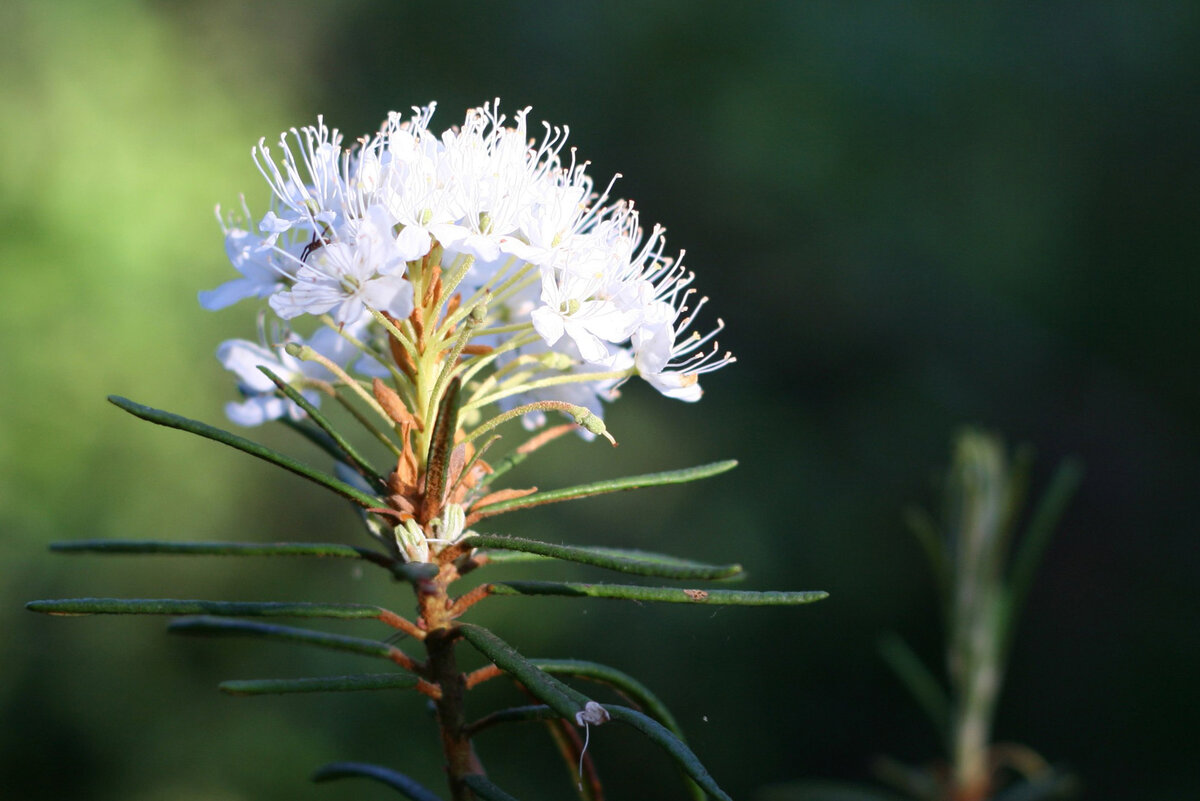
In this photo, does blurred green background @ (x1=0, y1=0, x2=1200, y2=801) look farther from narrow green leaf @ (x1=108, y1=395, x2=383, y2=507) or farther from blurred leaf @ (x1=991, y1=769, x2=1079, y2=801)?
narrow green leaf @ (x1=108, y1=395, x2=383, y2=507)

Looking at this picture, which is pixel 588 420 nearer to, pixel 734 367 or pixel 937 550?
pixel 937 550

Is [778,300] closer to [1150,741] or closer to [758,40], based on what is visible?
[758,40]

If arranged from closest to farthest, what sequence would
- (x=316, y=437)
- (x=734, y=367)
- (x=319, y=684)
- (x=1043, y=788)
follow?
(x=319, y=684), (x=316, y=437), (x=1043, y=788), (x=734, y=367)

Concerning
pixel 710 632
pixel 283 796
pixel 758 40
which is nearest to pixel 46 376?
pixel 283 796

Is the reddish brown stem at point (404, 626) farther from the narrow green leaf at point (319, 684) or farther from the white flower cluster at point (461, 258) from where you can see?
the white flower cluster at point (461, 258)

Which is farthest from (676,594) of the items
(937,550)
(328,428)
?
(937,550)

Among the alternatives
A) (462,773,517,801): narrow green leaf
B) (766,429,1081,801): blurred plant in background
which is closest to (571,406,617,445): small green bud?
(462,773,517,801): narrow green leaf
